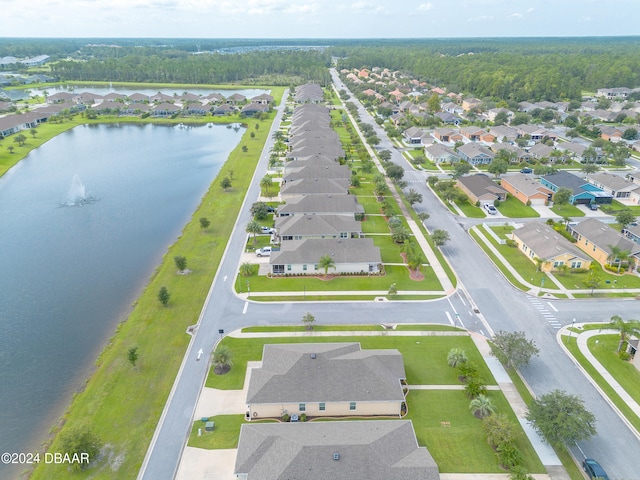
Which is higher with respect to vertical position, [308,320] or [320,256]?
[320,256]

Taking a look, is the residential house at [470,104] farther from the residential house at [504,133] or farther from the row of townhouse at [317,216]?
the row of townhouse at [317,216]

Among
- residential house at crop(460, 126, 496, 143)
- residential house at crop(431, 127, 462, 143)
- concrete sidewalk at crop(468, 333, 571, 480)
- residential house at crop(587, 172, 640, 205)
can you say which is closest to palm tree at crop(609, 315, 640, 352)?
concrete sidewalk at crop(468, 333, 571, 480)

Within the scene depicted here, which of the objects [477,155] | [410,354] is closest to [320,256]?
[410,354]

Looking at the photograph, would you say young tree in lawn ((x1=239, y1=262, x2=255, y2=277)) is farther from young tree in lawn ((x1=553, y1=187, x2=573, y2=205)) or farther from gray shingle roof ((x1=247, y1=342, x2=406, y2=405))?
young tree in lawn ((x1=553, y1=187, x2=573, y2=205))

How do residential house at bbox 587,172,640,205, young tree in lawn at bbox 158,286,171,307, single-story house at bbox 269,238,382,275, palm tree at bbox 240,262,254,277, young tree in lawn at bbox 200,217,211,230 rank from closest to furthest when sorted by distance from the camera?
young tree in lawn at bbox 158,286,171,307 → palm tree at bbox 240,262,254,277 → single-story house at bbox 269,238,382,275 → young tree in lawn at bbox 200,217,211,230 → residential house at bbox 587,172,640,205

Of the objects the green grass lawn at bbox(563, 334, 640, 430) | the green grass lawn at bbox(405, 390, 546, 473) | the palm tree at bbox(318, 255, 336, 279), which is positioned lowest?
the green grass lawn at bbox(563, 334, 640, 430)

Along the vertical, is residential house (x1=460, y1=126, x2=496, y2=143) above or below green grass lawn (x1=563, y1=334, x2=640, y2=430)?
below

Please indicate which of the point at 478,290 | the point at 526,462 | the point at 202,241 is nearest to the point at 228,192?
the point at 202,241

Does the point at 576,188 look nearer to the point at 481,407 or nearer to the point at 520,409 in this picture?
the point at 520,409
